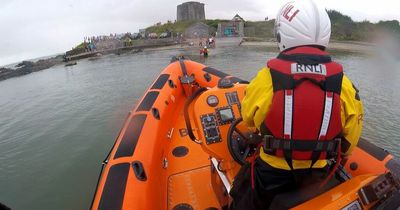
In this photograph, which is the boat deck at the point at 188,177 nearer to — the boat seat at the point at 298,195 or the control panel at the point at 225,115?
the control panel at the point at 225,115

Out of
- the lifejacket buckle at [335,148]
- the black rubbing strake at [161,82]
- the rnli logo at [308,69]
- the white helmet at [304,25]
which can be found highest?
the white helmet at [304,25]

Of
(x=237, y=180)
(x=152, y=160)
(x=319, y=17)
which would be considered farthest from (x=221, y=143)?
(x=319, y=17)

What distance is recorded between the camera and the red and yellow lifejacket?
155 centimetres

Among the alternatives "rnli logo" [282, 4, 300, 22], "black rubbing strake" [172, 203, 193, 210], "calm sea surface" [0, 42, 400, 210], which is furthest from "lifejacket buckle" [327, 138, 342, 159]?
"calm sea surface" [0, 42, 400, 210]

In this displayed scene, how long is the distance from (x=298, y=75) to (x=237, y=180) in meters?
0.87

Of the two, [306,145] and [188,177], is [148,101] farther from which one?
[306,145]

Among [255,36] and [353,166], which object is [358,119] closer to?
[353,166]

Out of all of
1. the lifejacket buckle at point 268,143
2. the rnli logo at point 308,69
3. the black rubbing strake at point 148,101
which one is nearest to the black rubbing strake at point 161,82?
the black rubbing strake at point 148,101

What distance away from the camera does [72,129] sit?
7.59m

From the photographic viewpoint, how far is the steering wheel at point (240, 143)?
243cm

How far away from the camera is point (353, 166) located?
8.52ft

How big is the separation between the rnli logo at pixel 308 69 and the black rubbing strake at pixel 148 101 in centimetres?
295

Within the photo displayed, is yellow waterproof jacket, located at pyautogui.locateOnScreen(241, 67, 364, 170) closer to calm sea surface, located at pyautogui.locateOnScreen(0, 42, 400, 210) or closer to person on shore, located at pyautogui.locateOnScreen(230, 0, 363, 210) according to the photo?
person on shore, located at pyautogui.locateOnScreen(230, 0, 363, 210)

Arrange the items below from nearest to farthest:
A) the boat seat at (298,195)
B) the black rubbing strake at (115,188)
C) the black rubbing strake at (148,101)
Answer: the boat seat at (298,195) < the black rubbing strake at (115,188) < the black rubbing strake at (148,101)
